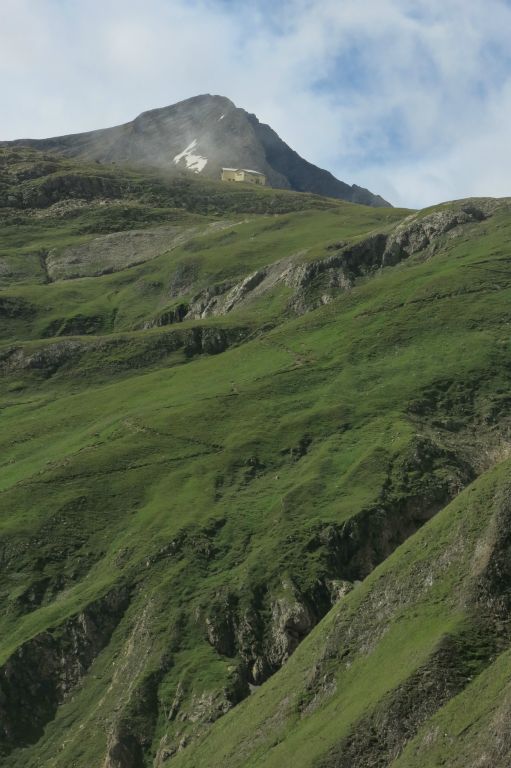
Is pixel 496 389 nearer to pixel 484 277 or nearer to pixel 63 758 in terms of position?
pixel 484 277


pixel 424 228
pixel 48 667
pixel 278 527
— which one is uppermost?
pixel 424 228

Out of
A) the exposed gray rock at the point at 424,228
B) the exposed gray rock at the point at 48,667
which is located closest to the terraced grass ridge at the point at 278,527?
the exposed gray rock at the point at 48,667

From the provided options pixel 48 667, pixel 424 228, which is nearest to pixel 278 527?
pixel 48 667

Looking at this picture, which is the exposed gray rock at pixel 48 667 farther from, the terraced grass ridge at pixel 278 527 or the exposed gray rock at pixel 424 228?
the exposed gray rock at pixel 424 228

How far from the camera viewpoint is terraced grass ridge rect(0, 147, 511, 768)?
1809 inches

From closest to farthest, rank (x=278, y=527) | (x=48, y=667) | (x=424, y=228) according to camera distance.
Answer: (x=48, y=667)
(x=278, y=527)
(x=424, y=228)

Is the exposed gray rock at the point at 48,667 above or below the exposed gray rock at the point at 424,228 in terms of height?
below

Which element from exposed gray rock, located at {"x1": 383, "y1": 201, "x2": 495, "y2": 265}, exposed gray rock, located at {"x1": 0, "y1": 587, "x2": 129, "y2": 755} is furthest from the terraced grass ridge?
exposed gray rock, located at {"x1": 383, "y1": 201, "x2": 495, "y2": 265}

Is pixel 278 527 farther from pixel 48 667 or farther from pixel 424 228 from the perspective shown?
pixel 424 228

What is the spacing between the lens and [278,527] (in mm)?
79438

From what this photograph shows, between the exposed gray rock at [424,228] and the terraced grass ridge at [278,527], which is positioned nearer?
the terraced grass ridge at [278,527]

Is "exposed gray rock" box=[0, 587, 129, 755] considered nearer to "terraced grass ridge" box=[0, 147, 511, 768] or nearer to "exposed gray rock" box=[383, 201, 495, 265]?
"terraced grass ridge" box=[0, 147, 511, 768]

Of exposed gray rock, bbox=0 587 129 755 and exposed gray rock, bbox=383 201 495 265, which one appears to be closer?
exposed gray rock, bbox=0 587 129 755

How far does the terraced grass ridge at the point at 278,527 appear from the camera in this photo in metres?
45.9
